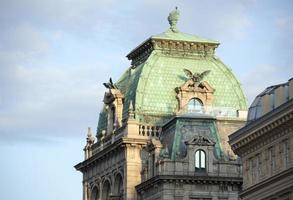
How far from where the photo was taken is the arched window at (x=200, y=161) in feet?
479

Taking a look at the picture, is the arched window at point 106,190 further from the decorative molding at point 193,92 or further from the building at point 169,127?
the decorative molding at point 193,92

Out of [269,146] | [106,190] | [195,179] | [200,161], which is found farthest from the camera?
[106,190]

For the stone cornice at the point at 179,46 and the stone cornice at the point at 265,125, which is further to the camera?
the stone cornice at the point at 179,46

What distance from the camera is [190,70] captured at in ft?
511

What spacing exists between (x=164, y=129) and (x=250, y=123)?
3431 centimetres

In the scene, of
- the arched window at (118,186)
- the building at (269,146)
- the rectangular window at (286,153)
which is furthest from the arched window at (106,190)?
the rectangular window at (286,153)

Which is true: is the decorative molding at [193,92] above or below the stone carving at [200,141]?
above

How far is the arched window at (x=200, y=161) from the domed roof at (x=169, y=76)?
8.05 meters

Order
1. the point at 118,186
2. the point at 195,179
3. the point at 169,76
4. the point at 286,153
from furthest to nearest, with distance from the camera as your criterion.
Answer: the point at 169,76
the point at 118,186
the point at 195,179
the point at 286,153

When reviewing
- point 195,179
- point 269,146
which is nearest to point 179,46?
point 195,179

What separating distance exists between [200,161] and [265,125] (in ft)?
108

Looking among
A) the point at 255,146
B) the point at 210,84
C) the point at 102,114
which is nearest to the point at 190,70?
the point at 210,84

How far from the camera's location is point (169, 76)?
156 meters

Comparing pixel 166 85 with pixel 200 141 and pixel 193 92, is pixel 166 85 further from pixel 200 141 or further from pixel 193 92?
pixel 200 141
